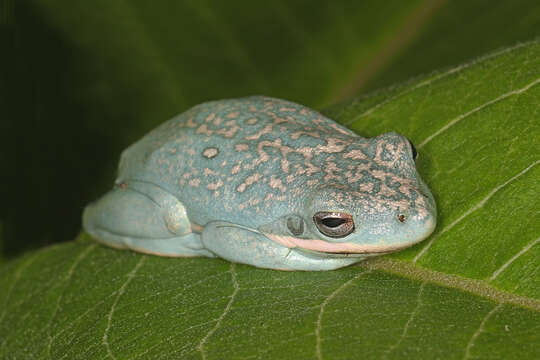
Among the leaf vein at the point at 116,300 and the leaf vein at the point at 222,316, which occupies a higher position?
the leaf vein at the point at 116,300

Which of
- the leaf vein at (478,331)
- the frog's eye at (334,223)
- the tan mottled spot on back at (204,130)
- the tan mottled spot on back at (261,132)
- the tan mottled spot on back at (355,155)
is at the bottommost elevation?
the leaf vein at (478,331)

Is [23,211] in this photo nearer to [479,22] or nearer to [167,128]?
[167,128]

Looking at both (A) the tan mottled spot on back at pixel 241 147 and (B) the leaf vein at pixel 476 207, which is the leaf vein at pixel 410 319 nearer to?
(B) the leaf vein at pixel 476 207

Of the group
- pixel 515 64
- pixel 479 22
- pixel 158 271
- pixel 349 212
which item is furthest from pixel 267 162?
pixel 479 22

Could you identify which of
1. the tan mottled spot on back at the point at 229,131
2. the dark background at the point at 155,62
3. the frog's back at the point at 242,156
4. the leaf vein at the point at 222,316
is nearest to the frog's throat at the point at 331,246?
the frog's back at the point at 242,156

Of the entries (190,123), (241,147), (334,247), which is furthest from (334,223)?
(190,123)

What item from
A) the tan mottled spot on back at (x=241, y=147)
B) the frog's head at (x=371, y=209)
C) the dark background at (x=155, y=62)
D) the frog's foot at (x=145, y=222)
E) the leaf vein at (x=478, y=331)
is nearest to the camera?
the leaf vein at (x=478, y=331)

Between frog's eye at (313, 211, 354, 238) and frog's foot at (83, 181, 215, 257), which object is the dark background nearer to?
frog's foot at (83, 181, 215, 257)

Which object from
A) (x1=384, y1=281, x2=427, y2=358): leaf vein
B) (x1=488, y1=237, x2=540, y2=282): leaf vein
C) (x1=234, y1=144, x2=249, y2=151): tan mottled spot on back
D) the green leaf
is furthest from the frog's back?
(x1=488, y1=237, x2=540, y2=282): leaf vein
